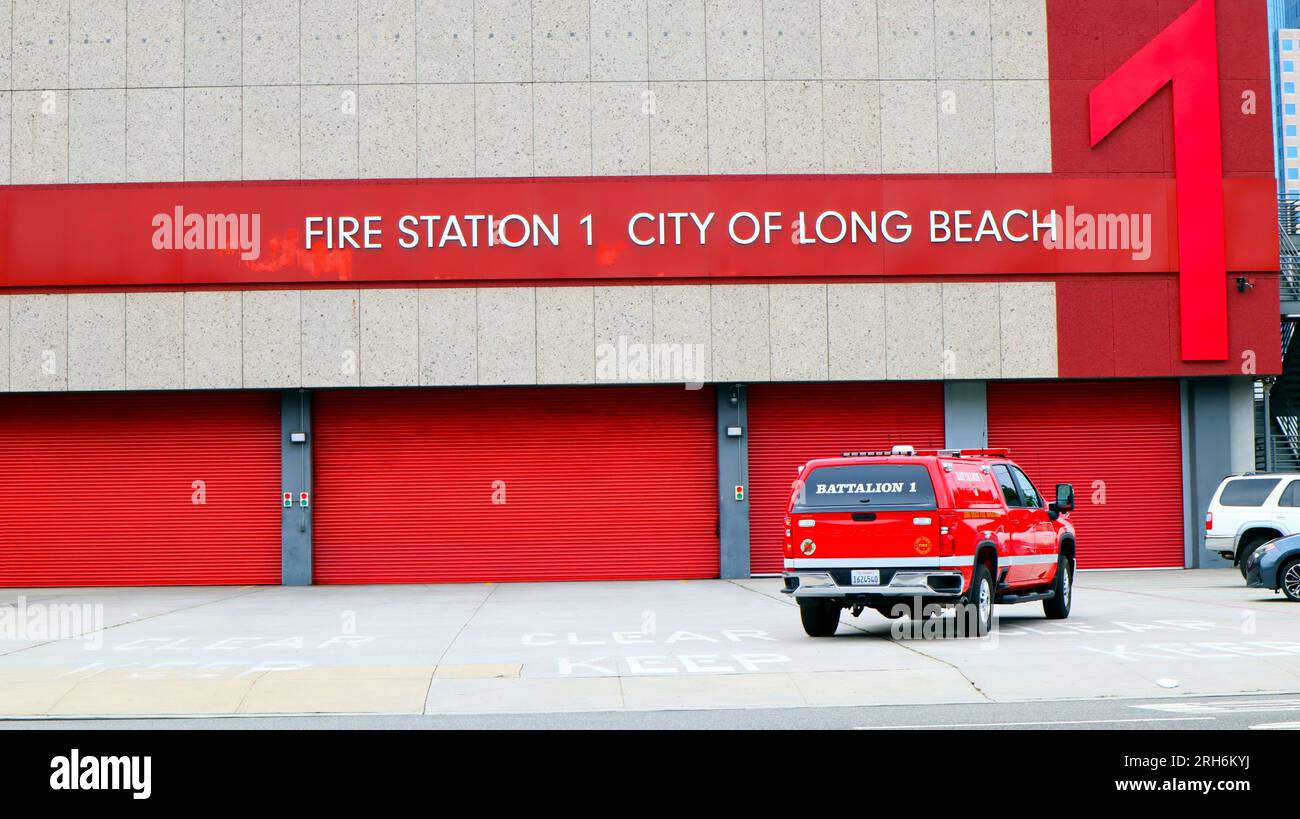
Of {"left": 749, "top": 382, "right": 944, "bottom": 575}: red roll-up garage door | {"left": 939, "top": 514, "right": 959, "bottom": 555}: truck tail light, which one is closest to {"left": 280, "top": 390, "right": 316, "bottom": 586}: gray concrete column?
{"left": 749, "top": 382, "right": 944, "bottom": 575}: red roll-up garage door

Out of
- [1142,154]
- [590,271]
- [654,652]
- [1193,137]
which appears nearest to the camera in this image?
[654,652]

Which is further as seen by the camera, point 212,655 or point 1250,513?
point 1250,513

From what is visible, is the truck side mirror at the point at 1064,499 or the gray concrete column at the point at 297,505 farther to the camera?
the gray concrete column at the point at 297,505

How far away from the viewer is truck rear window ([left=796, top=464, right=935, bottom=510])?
16.1 meters

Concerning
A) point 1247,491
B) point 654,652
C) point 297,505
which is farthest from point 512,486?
point 654,652

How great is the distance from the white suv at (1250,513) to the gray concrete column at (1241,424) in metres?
4.43

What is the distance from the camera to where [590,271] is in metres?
29.9

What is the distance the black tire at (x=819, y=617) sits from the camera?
55.5 feet

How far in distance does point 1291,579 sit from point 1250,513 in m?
4.75

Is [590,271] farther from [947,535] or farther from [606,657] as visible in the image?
[606,657]

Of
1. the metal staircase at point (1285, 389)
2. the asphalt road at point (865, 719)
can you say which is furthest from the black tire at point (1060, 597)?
the metal staircase at point (1285, 389)

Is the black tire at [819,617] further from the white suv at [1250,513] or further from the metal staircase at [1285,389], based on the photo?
the metal staircase at [1285,389]

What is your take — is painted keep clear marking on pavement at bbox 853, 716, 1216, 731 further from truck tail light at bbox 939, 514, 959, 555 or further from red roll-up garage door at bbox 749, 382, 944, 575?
red roll-up garage door at bbox 749, 382, 944, 575
